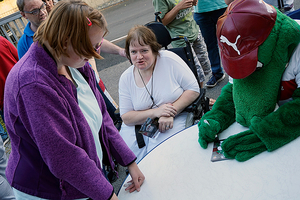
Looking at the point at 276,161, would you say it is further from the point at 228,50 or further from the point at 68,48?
the point at 68,48

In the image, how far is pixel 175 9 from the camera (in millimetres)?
3121

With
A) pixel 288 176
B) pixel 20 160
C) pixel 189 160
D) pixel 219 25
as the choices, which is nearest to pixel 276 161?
pixel 288 176

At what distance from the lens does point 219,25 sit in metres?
1.28

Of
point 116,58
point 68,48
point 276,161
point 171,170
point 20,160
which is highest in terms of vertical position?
point 68,48

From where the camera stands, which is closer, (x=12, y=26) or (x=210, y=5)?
(x=210, y=5)

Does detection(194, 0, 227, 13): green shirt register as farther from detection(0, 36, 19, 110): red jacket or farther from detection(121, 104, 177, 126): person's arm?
detection(0, 36, 19, 110): red jacket

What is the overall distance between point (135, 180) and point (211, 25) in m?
2.67

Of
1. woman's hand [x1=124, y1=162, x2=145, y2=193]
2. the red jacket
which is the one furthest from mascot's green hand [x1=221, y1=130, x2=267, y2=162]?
the red jacket

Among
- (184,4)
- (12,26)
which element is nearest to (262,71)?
(184,4)

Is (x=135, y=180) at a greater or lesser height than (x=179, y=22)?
lesser

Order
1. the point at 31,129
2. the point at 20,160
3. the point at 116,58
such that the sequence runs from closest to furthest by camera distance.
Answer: the point at 31,129, the point at 20,160, the point at 116,58

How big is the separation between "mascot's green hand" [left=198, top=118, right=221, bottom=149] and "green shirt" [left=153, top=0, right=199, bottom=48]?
184 centimetres

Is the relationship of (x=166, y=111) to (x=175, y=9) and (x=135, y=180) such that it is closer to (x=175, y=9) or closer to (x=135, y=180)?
(x=135, y=180)

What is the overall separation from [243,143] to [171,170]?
43cm
